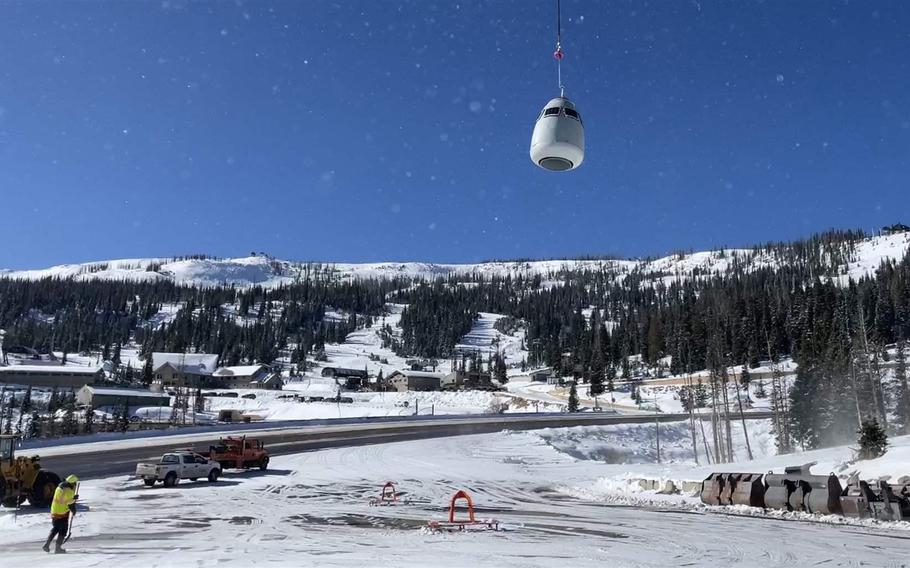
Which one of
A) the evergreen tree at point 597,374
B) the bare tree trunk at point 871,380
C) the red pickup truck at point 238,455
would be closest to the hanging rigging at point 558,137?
the red pickup truck at point 238,455

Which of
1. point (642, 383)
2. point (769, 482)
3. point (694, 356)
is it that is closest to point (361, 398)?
point (642, 383)

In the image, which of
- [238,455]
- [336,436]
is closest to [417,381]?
[336,436]

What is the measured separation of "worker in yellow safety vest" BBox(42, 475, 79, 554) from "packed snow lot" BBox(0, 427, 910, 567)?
311 mm

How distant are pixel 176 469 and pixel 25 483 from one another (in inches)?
298

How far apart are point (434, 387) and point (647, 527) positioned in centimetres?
13200

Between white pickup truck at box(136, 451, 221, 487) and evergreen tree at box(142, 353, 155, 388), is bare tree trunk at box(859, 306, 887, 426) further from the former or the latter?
evergreen tree at box(142, 353, 155, 388)

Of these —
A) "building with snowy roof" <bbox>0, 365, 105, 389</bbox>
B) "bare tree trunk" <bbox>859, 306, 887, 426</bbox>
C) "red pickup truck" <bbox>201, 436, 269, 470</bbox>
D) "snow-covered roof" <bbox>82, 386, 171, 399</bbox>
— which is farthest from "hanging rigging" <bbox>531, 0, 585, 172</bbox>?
"building with snowy roof" <bbox>0, 365, 105, 389</bbox>

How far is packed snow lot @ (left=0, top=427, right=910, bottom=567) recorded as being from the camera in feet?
39.3

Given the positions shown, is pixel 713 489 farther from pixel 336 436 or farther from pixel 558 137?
pixel 336 436

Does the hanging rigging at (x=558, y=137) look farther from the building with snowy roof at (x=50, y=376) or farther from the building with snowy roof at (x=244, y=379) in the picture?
the building with snowy roof at (x=244, y=379)

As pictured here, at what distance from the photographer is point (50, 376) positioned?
125312 mm

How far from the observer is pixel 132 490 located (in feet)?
80.2

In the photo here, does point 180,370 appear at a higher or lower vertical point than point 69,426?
higher

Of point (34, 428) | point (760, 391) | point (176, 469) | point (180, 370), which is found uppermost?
point (180, 370)
